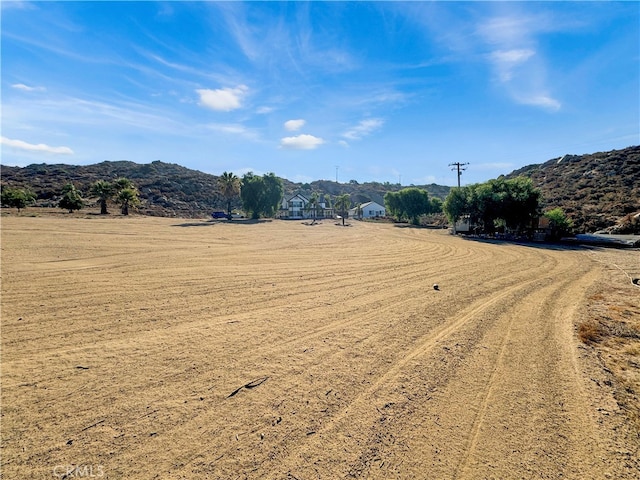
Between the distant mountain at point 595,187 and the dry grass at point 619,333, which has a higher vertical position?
the distant mountain at point 595,187

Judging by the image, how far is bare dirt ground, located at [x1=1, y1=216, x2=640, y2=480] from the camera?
3199 millimetres

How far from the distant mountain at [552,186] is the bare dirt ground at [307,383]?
35.1m

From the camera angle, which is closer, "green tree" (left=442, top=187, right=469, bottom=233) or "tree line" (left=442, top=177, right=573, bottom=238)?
"tree line" (left=442, top=177, right=573, bottom=238)

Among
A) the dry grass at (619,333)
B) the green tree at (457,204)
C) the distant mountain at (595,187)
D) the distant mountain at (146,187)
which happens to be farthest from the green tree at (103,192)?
the distant mountain at (595,187)

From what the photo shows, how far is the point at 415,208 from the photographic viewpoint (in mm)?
59625

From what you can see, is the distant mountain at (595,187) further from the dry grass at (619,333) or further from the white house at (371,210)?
the white house at (371,210)

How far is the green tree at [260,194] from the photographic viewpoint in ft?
201

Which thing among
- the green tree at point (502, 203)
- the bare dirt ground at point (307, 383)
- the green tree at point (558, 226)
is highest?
the green tree at point (502, 203)

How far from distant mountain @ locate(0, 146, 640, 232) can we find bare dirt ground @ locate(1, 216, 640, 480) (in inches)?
1382

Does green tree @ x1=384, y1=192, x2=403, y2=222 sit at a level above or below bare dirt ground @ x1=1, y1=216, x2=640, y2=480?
above

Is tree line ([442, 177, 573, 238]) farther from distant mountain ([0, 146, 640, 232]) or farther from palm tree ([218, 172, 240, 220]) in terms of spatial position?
palm tree ([218, 172, 240, 220])

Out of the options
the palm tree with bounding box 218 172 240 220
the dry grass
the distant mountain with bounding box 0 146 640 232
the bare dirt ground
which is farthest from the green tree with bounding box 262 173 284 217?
the dry grass

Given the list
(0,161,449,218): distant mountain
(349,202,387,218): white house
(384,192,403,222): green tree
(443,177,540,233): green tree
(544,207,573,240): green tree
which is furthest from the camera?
(349,202,387,218): white house

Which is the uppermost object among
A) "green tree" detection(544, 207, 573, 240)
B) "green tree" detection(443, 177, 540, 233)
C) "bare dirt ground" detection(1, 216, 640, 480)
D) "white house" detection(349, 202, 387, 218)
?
"white house" detection(349, 202, 387, 218)
